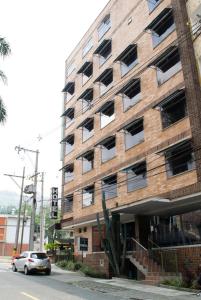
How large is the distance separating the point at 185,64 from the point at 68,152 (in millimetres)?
16901

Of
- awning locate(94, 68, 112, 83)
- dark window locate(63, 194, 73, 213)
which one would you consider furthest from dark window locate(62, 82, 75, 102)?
dark window locate(63, 194, 73, 213)

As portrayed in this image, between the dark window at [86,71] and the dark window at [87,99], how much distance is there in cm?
180

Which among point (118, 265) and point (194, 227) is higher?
point (194, 227)

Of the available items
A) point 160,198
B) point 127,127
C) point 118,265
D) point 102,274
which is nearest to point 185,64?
point 127,127

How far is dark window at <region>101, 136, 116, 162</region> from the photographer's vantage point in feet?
87.9

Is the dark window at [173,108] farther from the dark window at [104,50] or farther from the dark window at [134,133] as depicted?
the dark window at [104,50]

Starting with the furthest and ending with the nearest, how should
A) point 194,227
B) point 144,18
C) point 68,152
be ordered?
point 68,152
point 144,18
point 194,227

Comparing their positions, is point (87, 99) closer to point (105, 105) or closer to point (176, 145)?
point (105, 105)

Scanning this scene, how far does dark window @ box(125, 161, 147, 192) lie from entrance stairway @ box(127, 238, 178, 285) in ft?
11.5

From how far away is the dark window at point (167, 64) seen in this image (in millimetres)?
21859

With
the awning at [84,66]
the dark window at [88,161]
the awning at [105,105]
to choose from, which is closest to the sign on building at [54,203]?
the dark window at [88,161]

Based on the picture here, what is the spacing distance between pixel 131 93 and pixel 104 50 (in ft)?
23.3

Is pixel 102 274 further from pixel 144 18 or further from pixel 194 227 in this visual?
pixel 144 18

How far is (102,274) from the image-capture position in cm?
2239
